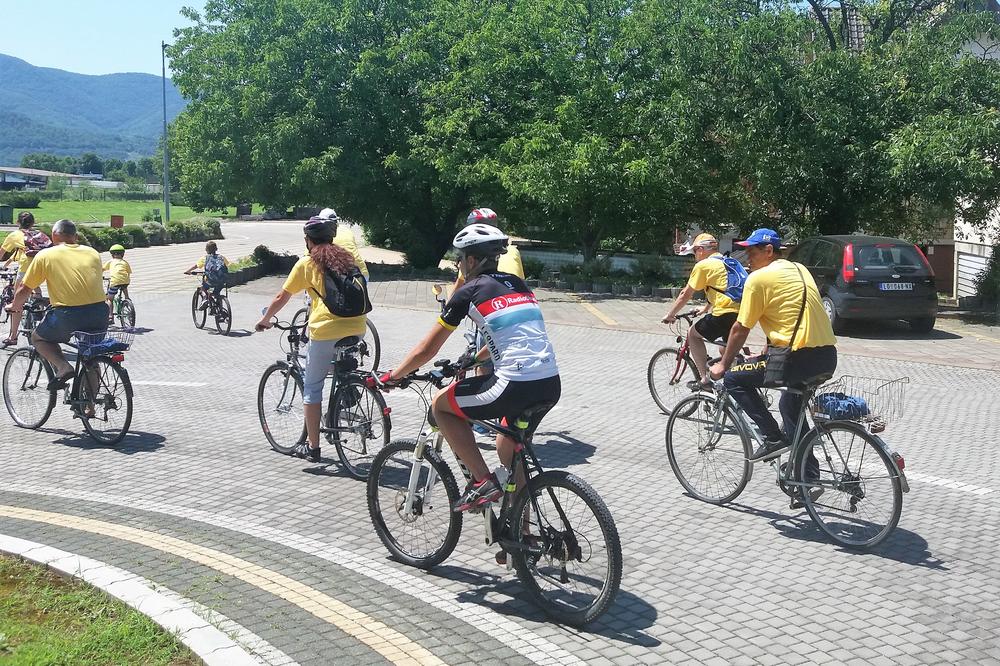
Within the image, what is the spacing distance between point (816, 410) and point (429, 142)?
74.3 ft

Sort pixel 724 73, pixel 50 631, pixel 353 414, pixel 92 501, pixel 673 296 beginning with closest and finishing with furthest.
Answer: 1. pixel 50 631
2. pixel 92 501
3. pixel 353 414
4. pixel 724 73
5. pixel 673 296

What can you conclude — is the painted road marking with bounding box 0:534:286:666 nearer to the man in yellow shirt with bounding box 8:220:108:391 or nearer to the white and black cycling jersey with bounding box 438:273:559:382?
the white and black cycling jersey with bounding box 438:273:559:382

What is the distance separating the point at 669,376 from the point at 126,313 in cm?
1063

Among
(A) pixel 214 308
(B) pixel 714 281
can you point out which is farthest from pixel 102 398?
(A) pixel 214 308

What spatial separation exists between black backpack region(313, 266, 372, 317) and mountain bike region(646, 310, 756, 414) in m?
3.48

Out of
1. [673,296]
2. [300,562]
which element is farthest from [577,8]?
[300,562]

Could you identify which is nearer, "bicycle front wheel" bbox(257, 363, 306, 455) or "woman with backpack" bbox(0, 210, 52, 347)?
"bicycle front wheel" bbox(257, 363, 306, 455)

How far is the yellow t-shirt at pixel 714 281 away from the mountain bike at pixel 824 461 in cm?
216

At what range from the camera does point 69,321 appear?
915cm

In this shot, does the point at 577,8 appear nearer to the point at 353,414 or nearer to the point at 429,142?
the point at 429,142

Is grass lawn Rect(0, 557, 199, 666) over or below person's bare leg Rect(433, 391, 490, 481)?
below

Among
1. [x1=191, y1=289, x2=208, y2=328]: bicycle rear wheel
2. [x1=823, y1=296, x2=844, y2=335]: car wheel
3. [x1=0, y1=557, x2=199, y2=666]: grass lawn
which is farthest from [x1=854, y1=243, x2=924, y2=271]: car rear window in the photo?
[x1=0, y1=557, x2=199, y2=666]: grass lawn

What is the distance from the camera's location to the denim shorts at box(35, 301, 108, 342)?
9148 millimetres

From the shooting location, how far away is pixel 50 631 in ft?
16.4
